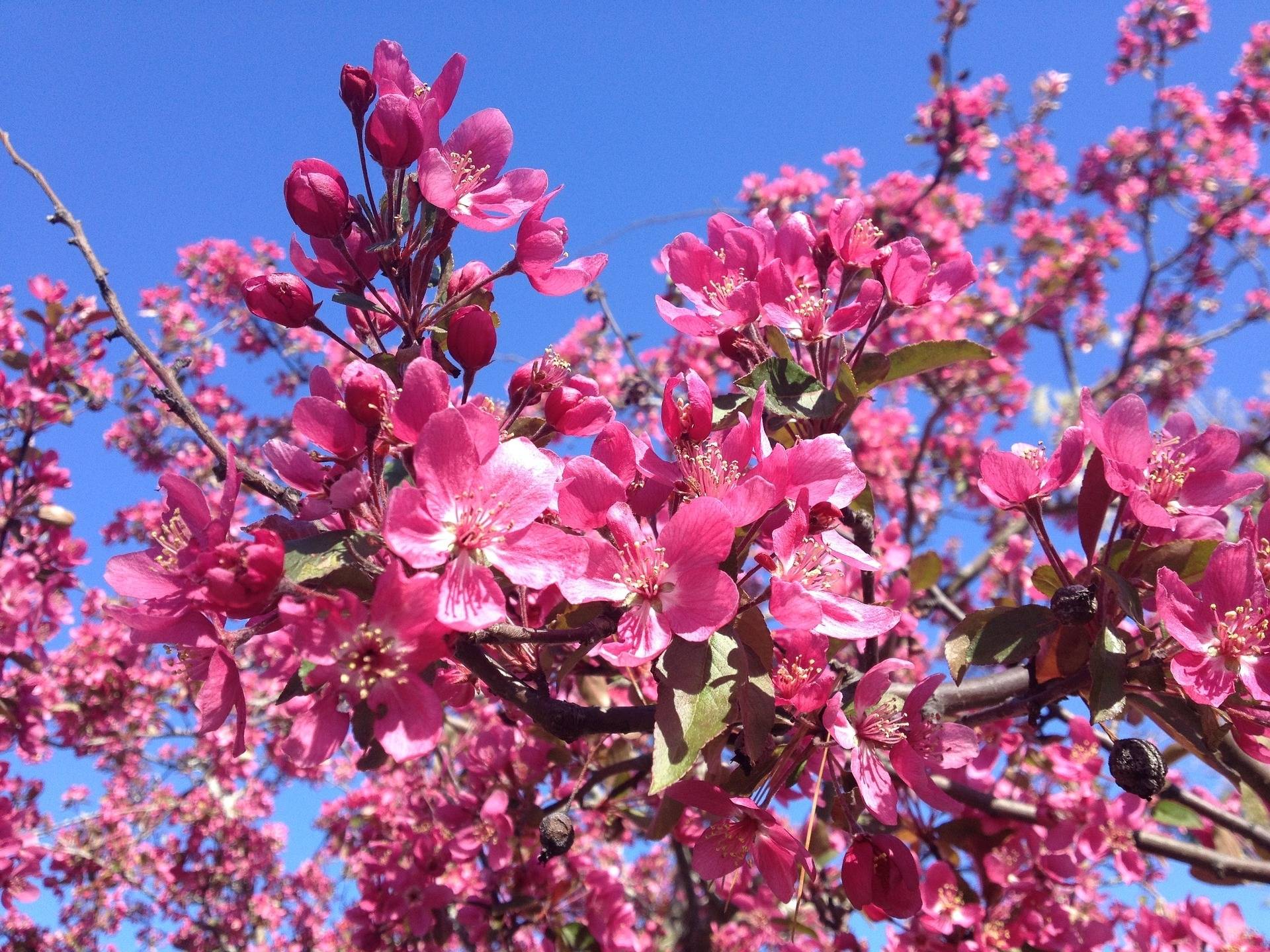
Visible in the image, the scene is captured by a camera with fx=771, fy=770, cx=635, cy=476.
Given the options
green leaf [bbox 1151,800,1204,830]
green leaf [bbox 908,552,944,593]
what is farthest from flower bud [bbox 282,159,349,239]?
green leaf [bbox 1151,800,1204,830]

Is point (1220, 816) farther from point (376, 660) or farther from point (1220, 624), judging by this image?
point (376, 660)

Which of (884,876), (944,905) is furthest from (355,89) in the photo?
(944,905)

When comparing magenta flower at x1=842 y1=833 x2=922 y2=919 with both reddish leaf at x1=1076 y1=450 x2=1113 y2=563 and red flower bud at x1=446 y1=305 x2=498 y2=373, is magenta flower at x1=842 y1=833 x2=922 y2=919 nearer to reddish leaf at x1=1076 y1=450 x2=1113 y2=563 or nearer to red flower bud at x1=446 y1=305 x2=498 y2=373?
reddish leaf at x1=1076 y1=450 x2=1113 y2=563

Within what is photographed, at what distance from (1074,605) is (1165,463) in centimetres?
39

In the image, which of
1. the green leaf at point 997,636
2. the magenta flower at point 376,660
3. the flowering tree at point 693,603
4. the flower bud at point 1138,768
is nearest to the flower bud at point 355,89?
the flowering tree at point 693,603

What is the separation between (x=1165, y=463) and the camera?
139 centimetres

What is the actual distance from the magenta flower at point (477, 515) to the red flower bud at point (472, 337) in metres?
0.24

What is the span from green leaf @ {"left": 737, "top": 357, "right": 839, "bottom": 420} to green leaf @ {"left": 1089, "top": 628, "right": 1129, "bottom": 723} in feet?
1.85

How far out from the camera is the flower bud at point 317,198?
1.21 m

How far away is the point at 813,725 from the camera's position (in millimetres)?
1215

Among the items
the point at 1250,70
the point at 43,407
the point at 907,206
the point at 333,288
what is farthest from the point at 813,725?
the point at 1250,70

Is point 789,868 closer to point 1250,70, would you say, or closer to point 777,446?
point 777,446

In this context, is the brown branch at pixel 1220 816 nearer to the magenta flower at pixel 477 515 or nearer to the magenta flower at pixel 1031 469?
the magenta flower at pixel 1031 469

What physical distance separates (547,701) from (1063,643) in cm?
87
